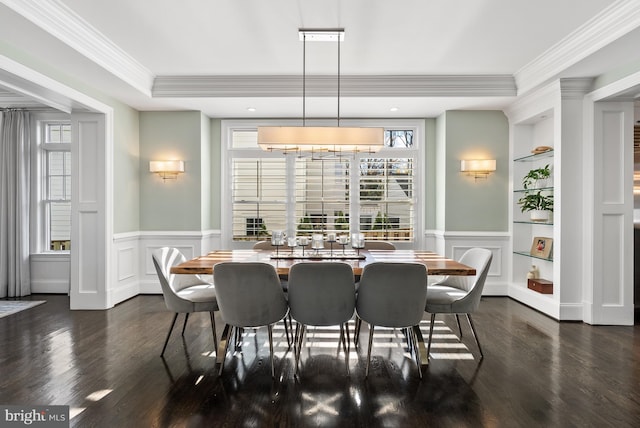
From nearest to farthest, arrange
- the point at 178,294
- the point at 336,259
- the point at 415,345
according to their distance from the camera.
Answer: the point at 415,345
the point at 178,294
the point at 336,259

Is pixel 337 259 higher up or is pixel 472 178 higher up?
pixel 472 178

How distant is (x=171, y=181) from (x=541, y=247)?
16.2 feet

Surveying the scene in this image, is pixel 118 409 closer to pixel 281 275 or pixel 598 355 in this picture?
pixel 281 275

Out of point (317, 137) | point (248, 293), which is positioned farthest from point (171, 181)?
point (248, 293)

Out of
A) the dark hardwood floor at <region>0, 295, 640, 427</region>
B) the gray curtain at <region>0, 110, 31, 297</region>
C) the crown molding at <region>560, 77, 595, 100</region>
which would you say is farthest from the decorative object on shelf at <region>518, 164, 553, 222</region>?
the gray curtain at <region>0, 110, 31, 297</region>

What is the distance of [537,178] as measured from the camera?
4914 millimetres

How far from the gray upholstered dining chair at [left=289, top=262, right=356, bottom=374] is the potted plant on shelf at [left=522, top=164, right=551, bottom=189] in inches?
126

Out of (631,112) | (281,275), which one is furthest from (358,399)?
(631,112)

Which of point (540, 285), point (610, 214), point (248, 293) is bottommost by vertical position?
point (540, 285)

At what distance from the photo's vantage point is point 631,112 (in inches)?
165

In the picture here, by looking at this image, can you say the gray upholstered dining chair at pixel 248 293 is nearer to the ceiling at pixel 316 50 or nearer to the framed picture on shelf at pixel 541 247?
the ceiling at pixel 316 50

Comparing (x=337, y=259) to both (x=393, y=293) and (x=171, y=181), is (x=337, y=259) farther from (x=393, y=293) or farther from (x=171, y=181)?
(x=171, y=181)

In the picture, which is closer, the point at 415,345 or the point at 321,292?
the point at 321,292

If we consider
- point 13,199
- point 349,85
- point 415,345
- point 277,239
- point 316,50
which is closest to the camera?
point 415,345
